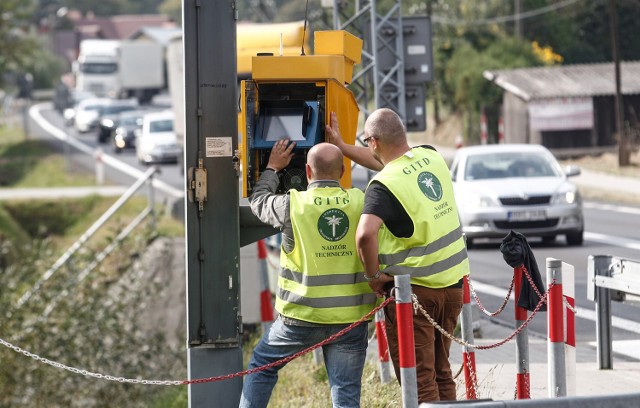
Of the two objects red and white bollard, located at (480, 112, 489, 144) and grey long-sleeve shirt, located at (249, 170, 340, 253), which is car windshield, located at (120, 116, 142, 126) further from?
grey long-sleeve shirt, located at (249, 170, 340, 253)

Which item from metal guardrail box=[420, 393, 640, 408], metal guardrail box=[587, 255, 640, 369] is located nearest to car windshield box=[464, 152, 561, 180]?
metal guardrail box=[587, 255, 640, 369]

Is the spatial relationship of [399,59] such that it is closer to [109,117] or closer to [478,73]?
[478,73]

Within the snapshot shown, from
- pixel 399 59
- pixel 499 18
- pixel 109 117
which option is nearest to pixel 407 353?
pixel 399 59

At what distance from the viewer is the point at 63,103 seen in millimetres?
46281

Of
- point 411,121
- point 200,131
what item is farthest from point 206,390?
point 411,121

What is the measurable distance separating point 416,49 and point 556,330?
29.5 feet

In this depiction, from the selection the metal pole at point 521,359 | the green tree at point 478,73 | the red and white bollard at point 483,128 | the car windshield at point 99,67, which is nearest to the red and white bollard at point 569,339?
the metal pole at point 521,359

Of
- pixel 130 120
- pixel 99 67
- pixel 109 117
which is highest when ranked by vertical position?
pixel 99 67

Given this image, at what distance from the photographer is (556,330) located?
7336 millimetres

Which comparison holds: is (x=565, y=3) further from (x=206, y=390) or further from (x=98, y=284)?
(x=206, y=390)

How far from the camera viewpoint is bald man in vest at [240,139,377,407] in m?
6.78

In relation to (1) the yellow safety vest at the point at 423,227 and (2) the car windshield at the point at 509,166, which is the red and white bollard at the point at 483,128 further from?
(1) the yellow safety vest at the point at 423,227

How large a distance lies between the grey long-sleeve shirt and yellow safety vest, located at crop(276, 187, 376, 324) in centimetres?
5

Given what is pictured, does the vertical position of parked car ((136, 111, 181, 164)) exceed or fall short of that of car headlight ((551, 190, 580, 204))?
it exceeds it
